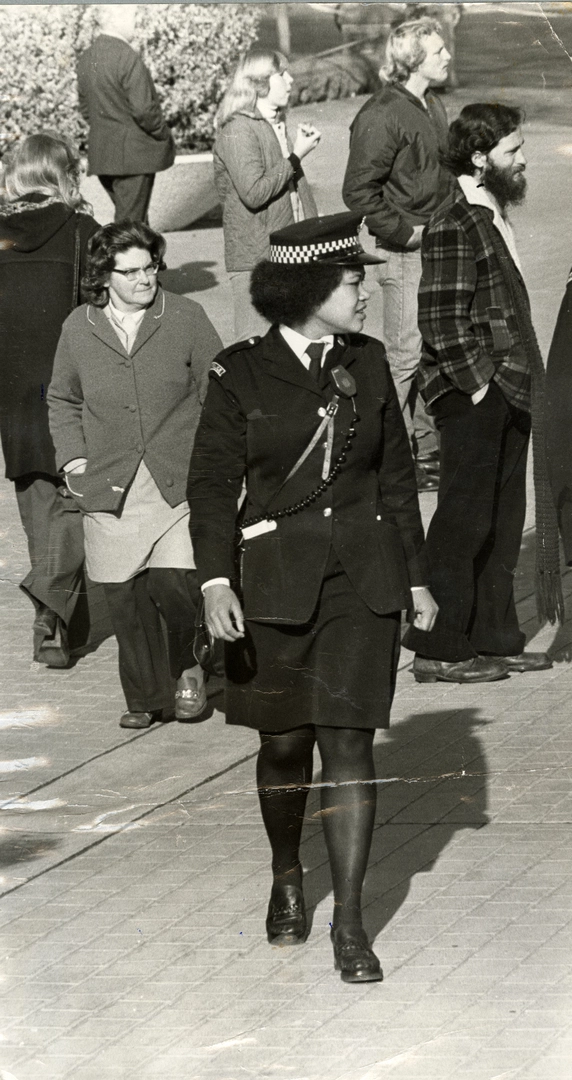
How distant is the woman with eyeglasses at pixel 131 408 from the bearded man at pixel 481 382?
23.2 inches

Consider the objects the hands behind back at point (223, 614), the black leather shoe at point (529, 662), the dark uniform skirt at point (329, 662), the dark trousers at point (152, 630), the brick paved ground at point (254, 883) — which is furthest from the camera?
the black leather shoe at point (529, 662)

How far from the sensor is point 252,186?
449 cm

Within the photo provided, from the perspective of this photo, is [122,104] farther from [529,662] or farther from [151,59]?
[529,662]

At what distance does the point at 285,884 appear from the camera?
15.1ft

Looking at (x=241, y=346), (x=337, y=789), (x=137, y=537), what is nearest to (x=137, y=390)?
(x=137, y=537)

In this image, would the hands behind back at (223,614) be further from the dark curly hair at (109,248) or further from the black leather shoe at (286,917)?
the dark curly hair at (109,248)

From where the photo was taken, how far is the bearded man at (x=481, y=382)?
186 inches

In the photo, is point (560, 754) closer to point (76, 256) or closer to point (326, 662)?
point (326, 662)

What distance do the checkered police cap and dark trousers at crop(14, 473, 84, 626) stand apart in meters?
0.99

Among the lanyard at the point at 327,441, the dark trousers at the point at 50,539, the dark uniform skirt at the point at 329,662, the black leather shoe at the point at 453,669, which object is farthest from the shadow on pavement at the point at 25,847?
the lanyard at the point at 327,441

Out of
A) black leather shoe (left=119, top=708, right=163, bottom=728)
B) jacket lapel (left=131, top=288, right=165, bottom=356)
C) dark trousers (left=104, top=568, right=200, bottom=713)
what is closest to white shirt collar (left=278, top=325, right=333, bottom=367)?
jacket lapel (left=131, top=288, right=165, bottom=356)

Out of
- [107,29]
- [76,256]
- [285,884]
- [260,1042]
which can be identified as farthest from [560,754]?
[107,29]

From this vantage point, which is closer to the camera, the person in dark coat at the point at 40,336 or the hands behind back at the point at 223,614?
the hands behind back at the point at 223,614

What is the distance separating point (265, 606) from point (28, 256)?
→ 3.50 ft
